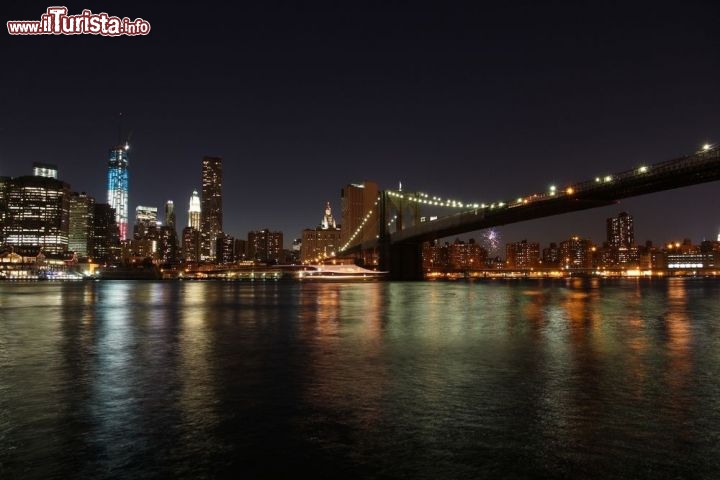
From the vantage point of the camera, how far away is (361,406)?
925 centimetres

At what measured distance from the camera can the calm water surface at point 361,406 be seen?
6574 millimetres

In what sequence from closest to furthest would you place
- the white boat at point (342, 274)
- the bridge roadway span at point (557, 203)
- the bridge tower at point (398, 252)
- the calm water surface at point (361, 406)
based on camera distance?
the calm water surface at point (361, 406), the bridge roadway span at point (557, 203), the bridge tower at point (398, 252), the white boat at point (342, 274)

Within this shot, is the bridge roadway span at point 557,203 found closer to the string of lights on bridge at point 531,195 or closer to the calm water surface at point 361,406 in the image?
the string of lights on bridge at point 531,195

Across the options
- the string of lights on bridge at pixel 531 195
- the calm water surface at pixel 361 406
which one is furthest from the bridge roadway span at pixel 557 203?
the calm water surface at pixel 361 406

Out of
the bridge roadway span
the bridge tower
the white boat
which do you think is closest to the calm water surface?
the bridge roadway span

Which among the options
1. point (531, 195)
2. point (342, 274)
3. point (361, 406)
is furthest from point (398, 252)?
point (361, 406)

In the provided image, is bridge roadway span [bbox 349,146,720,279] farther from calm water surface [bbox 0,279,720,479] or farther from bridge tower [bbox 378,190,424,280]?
calm water surface [bbox 0,279,720,479]

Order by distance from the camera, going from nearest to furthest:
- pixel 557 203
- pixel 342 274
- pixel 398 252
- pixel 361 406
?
pixel 361 406, pixel 557 203, pixel 398 252, pixel 342 274

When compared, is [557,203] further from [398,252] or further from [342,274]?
[342,274]

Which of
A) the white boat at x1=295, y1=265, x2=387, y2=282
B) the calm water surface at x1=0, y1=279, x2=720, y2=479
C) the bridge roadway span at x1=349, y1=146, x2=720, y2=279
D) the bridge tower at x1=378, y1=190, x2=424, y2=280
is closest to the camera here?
the calm water surface at x1=0, y1=279, x2=720, y2=479

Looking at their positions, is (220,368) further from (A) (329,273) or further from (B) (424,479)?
(A) (329,273)

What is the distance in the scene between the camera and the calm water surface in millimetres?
6574

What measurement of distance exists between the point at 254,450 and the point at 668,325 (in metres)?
21.6

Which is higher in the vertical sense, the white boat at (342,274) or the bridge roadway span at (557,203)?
the bridge roadway span at (557,203)
